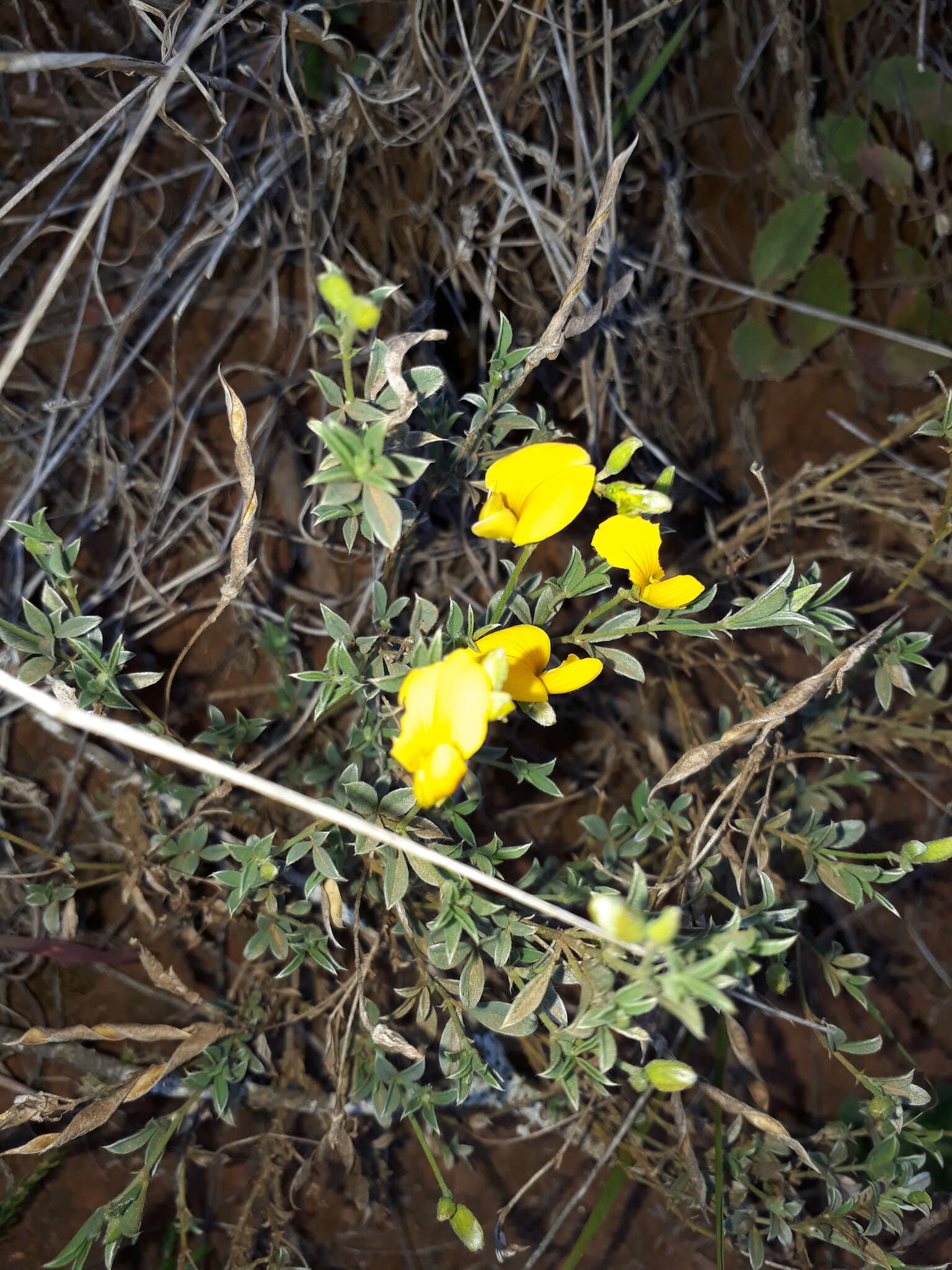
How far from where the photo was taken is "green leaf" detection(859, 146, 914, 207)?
1.88m

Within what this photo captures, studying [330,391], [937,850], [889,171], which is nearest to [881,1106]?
[937,850]

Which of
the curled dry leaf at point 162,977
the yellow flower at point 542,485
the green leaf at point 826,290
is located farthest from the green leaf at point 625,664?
the green leaf at point 826,290

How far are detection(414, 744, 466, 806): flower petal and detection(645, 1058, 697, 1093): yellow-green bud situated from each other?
0.34 meters

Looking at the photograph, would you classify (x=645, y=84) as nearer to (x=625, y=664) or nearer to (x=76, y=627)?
(x=625, y=664)

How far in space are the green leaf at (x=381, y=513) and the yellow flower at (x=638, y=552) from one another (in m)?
0.24

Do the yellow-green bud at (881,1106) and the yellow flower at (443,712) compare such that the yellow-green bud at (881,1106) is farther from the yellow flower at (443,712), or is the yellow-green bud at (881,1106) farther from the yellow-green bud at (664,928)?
the yellow flower at (443,712)

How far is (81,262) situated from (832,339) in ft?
4.92

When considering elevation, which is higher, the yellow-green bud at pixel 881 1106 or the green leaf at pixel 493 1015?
the green leaf at pixel 493 1015

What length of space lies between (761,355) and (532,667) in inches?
48.6

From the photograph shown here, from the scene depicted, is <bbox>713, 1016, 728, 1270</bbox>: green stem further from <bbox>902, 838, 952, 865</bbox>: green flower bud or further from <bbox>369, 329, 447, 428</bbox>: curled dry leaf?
<bbox>369, 329, 447, 428</bbox>: curled dry leaf

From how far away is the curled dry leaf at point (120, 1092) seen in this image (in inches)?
40.6

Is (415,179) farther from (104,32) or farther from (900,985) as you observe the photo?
(900,985)

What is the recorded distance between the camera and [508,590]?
89 centimetres

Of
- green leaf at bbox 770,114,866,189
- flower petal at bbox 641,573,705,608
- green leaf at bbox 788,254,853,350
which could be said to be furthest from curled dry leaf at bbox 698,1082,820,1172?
green leaf at bbox 770,114,866,189
